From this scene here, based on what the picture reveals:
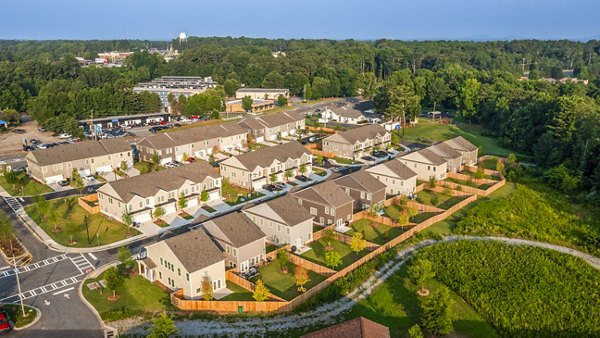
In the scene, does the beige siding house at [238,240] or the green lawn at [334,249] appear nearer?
the beige siding house at [238,240]

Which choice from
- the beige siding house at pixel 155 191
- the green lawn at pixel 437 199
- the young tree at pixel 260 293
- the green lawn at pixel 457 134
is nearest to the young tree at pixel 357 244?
the young tree at pixel 260 293

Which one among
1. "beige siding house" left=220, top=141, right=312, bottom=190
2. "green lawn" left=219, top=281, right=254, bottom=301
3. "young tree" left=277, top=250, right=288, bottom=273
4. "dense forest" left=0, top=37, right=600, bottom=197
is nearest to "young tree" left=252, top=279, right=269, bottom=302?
"green lawn" left=219, top=281, right=254, bottom=301

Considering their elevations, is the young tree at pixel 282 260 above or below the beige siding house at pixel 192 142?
below

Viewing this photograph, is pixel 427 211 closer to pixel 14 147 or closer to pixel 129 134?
pixel 129 134

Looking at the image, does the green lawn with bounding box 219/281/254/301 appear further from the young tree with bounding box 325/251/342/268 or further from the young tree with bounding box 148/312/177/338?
the young tree with bounding box 325/251/342/268

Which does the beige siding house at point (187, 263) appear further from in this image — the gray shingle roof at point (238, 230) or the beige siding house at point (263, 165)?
the beige siding house at point (263, 165)

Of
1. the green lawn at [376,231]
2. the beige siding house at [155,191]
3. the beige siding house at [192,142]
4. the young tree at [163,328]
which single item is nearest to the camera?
the young tree at [163,328]
